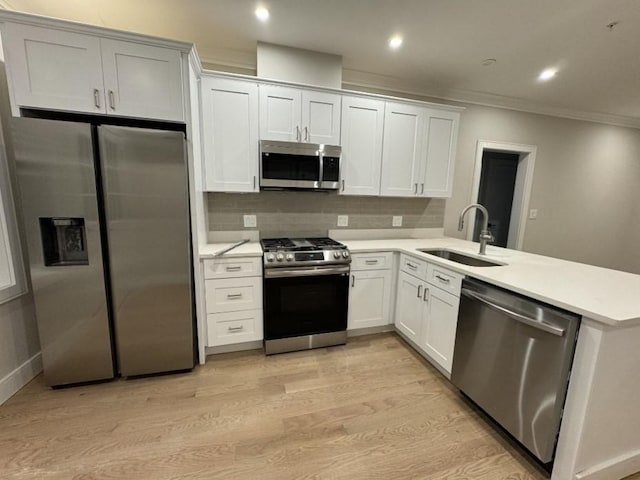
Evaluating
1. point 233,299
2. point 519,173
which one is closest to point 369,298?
point 233,299

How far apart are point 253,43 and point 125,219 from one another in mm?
1912

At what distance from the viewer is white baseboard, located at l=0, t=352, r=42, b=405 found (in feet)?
5.96

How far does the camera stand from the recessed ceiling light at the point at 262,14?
1966 mm

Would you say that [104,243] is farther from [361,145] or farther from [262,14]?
[361,145]

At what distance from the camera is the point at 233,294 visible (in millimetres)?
2320

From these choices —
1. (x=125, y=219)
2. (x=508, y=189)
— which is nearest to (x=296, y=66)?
(x=125, y=219)

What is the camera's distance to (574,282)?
156 centimetres

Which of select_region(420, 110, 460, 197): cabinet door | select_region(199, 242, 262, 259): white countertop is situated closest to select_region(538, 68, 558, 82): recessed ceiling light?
select_region(420, 110, 460, 197): cabinet door

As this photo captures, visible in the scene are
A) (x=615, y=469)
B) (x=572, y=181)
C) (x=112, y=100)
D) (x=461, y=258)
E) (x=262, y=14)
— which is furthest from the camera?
(x=572, y=181)

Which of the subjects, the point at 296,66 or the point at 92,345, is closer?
the point at 92,345

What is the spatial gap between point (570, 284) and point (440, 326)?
0.89 m

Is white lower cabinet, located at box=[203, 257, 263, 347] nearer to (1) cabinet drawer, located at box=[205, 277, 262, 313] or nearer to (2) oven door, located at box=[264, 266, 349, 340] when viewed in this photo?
(1) cabinet drawer, located at box=[205, 277, 262, 313]

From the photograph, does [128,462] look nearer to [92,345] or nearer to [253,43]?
[92,345]

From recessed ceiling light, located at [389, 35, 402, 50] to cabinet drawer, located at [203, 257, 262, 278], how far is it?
222cm
